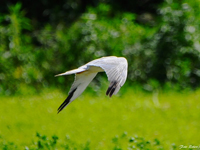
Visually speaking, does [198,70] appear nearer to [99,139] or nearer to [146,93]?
[146,93]

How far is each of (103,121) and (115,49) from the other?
2.04 m

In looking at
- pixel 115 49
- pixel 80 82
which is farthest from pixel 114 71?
pixel 115 49

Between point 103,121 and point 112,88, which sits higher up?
point 103,121

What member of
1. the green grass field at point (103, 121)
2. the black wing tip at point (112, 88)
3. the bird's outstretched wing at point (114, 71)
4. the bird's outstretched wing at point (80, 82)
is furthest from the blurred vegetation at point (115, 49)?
the black wing tip at point (112, 88)

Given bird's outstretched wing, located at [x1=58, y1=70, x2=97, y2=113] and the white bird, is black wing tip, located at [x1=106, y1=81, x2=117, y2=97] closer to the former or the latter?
the white bird

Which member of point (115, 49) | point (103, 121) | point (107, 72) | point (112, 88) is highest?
point (115, 49)

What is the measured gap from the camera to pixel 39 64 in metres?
7.79

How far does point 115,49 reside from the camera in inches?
293

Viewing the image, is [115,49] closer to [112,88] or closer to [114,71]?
[114,71]

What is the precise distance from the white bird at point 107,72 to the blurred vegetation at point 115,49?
10.5 ft

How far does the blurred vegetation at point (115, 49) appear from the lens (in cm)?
727

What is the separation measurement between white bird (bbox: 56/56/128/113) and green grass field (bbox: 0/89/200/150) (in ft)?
2.02

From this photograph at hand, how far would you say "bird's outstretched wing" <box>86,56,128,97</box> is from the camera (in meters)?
3.27

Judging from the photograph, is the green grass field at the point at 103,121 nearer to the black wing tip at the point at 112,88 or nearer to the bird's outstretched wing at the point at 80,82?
the bird's outstretched wing at the point at 80,82
